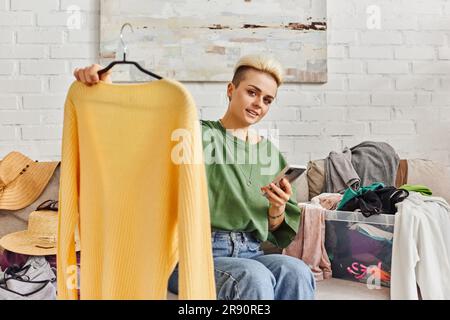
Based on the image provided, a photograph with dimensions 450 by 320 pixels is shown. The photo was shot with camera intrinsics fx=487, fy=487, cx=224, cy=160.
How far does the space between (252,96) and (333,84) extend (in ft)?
3.40

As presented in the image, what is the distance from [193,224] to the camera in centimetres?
96

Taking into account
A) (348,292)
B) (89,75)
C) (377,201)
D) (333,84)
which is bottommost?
(348,292)

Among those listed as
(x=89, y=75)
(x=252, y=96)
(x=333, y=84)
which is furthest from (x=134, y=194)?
(x=333, y=84)

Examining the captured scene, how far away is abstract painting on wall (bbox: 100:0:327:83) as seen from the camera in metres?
2.28

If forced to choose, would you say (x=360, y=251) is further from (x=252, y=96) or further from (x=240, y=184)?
(x=252, y=96)

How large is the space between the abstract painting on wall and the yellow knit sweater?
1.20 m

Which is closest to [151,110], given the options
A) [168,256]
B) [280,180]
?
[168,256]

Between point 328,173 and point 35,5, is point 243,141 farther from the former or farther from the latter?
point 35,5

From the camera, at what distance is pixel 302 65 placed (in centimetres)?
235

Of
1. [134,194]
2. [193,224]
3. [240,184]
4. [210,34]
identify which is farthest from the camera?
[210,34]

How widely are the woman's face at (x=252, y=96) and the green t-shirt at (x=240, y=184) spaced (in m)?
0.07

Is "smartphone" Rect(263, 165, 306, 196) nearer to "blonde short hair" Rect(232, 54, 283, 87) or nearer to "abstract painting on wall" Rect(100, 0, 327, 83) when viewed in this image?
"blonde short hair" Rect(232, 54, 283, 87)

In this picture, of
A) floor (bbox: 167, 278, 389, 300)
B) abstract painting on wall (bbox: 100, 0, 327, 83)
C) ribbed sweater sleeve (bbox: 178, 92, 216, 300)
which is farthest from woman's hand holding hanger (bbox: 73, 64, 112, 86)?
abstract painting on wall (bbox: 100, 0, 327, 83)

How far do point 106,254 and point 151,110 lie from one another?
0.33 meters
